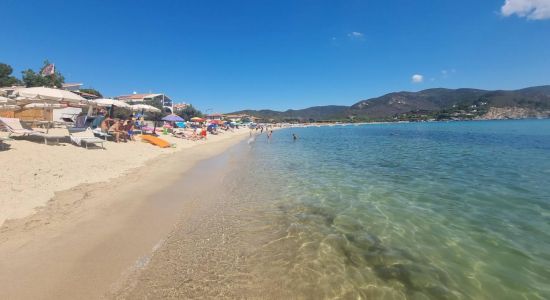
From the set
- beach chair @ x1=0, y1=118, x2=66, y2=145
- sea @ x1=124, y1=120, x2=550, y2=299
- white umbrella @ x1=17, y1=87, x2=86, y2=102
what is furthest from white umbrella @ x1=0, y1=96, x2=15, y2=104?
sea @ x1=124, y1=120, x2=550, y2=299

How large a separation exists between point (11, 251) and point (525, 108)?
699 ft

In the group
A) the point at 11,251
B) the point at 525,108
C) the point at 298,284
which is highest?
the point at 525,108

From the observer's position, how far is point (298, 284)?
4121mm

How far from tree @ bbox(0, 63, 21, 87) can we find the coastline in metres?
54.6

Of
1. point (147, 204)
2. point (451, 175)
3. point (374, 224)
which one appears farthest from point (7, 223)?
point (451, 175)

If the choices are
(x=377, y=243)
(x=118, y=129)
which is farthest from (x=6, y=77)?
(x=377, y=243)

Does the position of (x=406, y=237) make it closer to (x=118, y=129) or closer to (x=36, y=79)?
(x=118, y=129)

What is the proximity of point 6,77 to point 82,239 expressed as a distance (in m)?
60.2

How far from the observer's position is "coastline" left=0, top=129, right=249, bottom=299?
3791mm

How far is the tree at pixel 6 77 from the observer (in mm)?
45534

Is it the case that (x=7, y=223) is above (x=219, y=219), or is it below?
above

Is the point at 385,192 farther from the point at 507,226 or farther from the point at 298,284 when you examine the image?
the point at 298,284

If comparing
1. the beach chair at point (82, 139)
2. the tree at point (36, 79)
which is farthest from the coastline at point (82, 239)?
the tree at point (36, 79)

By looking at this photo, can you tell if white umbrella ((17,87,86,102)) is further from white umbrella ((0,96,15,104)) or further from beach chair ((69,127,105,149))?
beach chair ((69,127,105,149))
